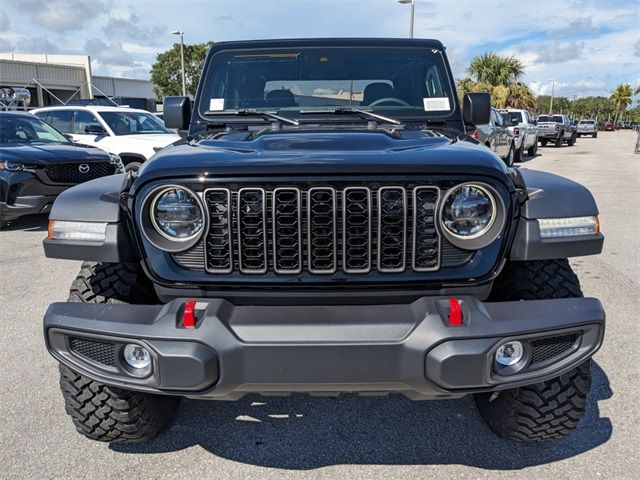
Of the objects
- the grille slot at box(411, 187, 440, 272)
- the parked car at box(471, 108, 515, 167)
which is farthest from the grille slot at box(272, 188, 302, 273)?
the parked car at box(471, 108, 515, 167)

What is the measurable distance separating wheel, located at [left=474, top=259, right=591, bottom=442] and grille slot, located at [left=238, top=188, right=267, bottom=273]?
1096mm

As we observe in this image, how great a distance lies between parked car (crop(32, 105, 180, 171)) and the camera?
9789mm

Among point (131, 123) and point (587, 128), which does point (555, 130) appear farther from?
point (131, 123)

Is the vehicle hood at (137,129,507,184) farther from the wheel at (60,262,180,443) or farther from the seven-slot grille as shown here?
the wheel at (60,262,180,443)

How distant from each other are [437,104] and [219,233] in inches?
69.5

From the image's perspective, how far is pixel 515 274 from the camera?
2408 millimetres

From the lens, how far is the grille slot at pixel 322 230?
2.04 meters

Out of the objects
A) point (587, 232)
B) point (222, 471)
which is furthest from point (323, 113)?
point (222, 471)

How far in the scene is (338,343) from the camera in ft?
6.21

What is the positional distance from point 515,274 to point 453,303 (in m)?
0.58

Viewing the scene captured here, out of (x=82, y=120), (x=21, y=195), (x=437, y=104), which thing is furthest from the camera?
(x=82, y=120)

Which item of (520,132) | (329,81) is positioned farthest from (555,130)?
(329,81)

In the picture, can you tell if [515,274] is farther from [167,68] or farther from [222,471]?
[167,68]

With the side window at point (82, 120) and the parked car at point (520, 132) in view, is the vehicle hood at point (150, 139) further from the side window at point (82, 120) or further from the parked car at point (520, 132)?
the parked car at point (520, 132)
